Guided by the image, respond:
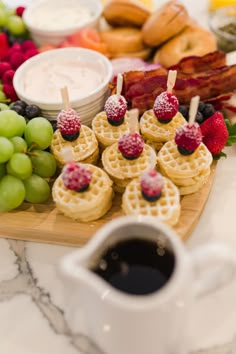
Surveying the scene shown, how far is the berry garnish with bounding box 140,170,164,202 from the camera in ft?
2.89

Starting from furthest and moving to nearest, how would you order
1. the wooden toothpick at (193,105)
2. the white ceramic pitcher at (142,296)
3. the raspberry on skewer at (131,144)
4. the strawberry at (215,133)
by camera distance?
the strawberry at (215,133), the raspberry on skewer at (131,144), the wooden toothpick at (193,105), the white ceramic pitcher at (142,296)

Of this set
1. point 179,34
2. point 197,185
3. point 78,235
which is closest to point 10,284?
point 78,235

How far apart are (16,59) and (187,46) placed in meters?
0.54

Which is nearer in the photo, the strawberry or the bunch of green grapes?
the bunch of green grapes

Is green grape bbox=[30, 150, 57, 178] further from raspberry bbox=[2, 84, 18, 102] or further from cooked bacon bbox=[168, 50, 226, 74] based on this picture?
cooked bacon bbox=[168, 50, 226, 74]

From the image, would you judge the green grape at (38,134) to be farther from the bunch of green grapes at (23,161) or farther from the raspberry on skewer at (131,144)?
the raspberry on skewer at (131,144)

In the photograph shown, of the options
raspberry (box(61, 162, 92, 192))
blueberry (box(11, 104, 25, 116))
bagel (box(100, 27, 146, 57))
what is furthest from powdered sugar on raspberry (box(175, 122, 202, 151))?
bagel (box(100, 27, 146, 57))

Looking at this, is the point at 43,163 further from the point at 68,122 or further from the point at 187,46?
the point at 187,46

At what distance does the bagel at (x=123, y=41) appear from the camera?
4.98 ft

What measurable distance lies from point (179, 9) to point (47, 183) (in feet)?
2.44

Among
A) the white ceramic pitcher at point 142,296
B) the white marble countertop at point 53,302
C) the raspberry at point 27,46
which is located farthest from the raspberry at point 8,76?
the white ceramic pitcher at point 142,296

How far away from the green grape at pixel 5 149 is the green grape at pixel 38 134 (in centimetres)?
7

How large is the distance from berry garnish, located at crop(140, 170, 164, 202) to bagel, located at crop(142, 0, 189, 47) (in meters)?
0.74

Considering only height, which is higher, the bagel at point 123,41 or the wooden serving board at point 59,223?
the bagel at point 123,41
